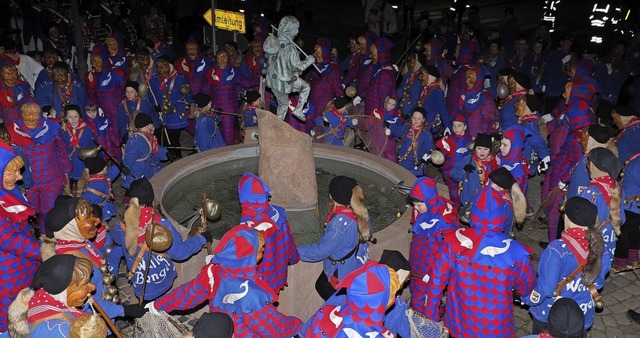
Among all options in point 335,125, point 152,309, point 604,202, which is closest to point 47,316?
point 152,309

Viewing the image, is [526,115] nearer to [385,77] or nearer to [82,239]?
[385,77]

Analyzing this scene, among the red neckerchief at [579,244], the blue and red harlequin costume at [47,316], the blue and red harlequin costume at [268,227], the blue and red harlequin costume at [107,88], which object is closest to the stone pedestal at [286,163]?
the blue and red harlequin costume at [268,227]

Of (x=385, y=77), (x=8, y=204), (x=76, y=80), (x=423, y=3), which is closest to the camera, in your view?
(x=8, y=204)

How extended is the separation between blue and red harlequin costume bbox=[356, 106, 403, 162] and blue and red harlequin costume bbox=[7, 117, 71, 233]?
441 cm

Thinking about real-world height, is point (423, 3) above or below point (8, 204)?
below

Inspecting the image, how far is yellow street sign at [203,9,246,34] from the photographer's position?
1253 cm

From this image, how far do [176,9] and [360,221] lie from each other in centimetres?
1890

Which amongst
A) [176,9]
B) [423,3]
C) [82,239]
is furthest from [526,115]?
[423,3]

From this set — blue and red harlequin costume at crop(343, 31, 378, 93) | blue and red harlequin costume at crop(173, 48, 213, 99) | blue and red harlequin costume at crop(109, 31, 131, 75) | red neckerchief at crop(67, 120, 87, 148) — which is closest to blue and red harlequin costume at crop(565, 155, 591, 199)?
blue and red harlequin costume at crop(343, 31, 378, 93)

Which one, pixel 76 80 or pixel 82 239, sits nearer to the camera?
pixel 82 239

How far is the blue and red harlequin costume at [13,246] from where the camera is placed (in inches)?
209

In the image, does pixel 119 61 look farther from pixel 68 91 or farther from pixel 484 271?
pixel 484 271

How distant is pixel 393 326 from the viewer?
452 centimetres

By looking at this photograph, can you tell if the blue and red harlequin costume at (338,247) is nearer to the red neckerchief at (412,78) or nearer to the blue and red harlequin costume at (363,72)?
the red neckerchief at (412,78)
